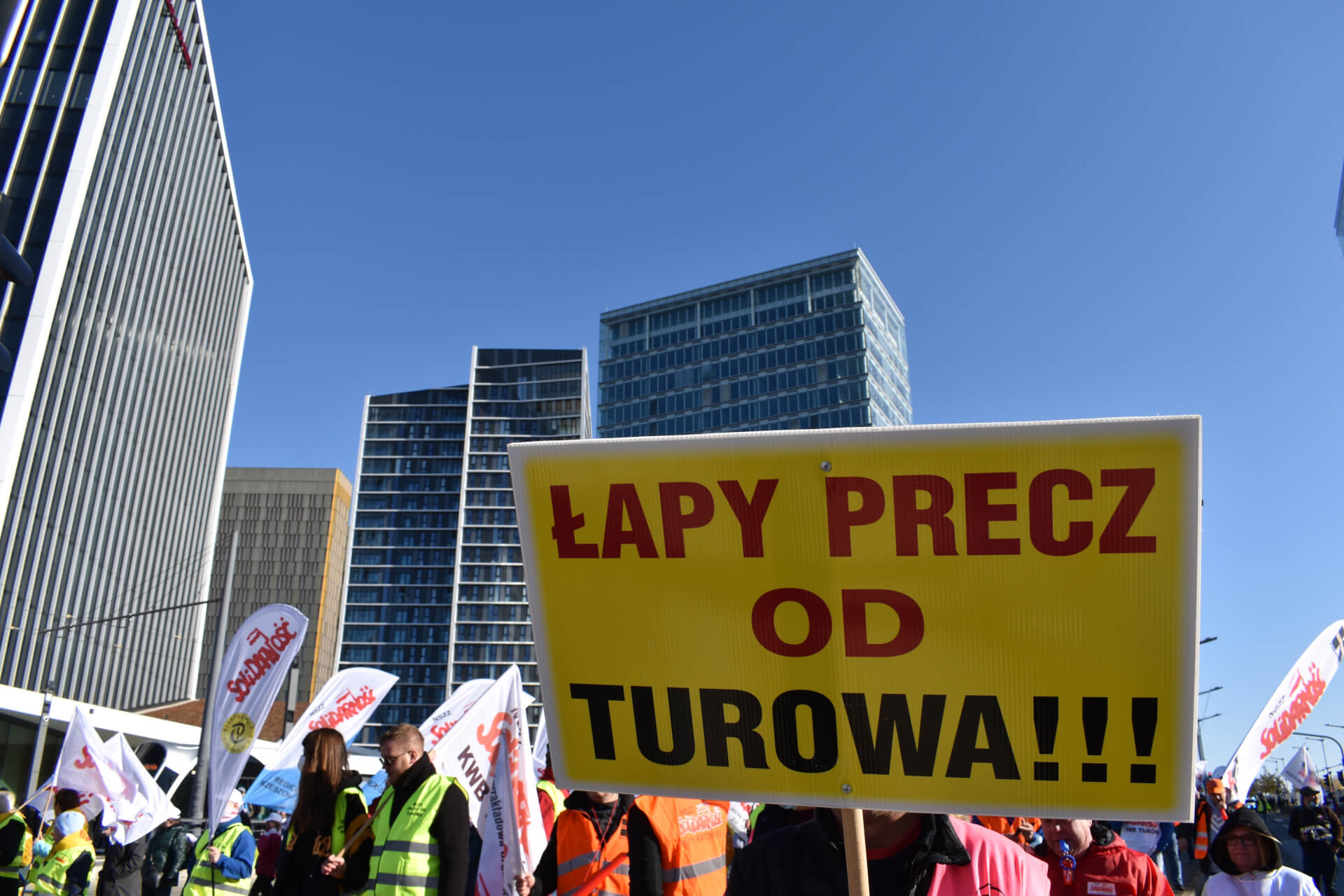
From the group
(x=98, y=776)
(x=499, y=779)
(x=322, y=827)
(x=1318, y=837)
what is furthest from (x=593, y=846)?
(x=1318, y=837)

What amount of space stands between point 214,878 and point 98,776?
342 centimetres

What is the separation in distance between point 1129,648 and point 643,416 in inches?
4015

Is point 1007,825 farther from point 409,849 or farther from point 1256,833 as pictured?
point 409,849

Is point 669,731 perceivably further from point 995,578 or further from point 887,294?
point 887,294

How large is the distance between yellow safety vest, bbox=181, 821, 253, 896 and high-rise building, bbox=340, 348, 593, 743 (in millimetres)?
96424

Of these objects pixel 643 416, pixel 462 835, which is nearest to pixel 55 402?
pixel 462 835

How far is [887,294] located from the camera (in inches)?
4245

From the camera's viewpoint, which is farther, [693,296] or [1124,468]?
[693,296]

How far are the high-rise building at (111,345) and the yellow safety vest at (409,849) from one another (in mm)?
32692

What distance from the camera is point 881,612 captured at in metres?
1.84

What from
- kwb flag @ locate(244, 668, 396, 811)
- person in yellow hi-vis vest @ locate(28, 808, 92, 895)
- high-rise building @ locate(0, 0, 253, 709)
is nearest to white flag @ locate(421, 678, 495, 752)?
kwb flag @ locate(244, 668, 396, 811)

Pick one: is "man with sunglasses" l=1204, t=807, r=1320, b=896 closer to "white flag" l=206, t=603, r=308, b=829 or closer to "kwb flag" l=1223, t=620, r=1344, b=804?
"kwb flag" l=1223, t=620, r=1344, b=804

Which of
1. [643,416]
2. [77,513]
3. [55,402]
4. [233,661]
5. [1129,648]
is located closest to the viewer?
[1129,648]

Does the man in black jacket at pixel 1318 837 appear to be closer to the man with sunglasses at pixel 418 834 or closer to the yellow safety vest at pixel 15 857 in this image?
the man with sunglasses at pixel 418 834
